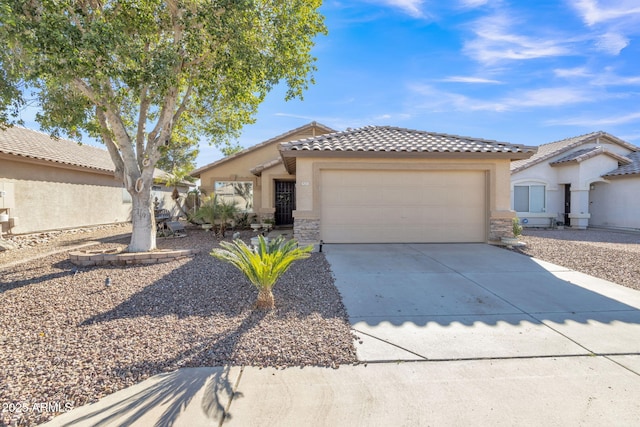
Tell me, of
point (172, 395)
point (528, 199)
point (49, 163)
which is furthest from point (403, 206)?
point (49, 163)

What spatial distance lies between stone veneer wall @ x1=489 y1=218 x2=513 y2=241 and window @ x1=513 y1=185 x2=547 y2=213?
8.50m

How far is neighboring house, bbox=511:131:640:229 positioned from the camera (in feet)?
51.2

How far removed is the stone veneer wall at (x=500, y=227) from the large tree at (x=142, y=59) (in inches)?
292

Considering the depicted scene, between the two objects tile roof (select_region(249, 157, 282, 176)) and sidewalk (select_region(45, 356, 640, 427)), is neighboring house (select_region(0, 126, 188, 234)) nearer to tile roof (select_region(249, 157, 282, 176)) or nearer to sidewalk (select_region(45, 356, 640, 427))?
tile roof (select_region(249, 157, 282, 176))

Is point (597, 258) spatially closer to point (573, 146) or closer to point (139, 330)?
point (139, 330)

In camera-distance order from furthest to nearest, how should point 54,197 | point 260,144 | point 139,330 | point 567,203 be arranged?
point 567,203, point 260,144, point 54,197, point 139,330

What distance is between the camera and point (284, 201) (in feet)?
55.1

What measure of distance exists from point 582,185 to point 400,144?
12824 millimetres

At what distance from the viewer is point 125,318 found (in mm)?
4309

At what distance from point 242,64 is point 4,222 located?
10782mm

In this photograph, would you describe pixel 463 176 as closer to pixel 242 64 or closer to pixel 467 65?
pixel 467 65

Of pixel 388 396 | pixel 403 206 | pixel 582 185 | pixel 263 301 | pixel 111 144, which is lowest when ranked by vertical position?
pixel 388 396

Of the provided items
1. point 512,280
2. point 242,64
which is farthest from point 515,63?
point 242,64

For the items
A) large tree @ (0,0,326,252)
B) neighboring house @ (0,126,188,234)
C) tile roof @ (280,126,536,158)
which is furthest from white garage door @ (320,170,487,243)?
neighboring house @ (0,126,188,234)
